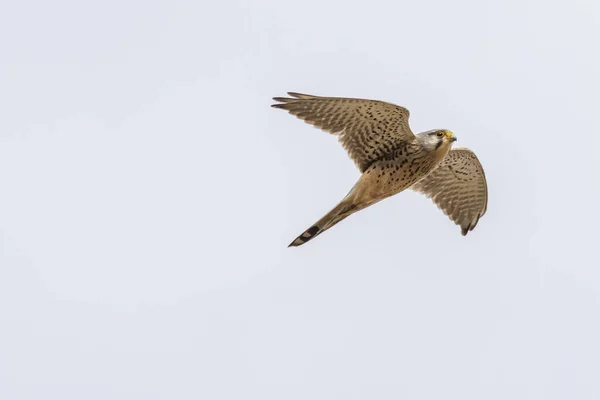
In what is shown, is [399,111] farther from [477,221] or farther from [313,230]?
[477,221]

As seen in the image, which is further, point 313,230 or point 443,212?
point 443,212

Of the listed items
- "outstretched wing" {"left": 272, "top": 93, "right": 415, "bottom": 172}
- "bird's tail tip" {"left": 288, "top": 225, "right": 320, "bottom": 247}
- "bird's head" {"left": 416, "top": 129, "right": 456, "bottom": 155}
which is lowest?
"bird's tail tip" {"left": 288, "top": 225, "right": 320, "bottom": 247}

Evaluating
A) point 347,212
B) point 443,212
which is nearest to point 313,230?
point 347,212

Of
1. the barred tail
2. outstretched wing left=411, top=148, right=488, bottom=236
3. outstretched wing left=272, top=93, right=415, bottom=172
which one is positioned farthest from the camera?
outstretched wing left=411, top=148, right=488, bottom=236

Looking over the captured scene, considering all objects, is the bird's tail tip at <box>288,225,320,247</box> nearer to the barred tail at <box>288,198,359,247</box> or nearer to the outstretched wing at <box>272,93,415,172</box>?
the barred tail at <box>288,198,359,247</box>

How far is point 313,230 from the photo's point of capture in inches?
A: 638

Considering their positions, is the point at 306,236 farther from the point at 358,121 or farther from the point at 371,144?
the point at 358,121

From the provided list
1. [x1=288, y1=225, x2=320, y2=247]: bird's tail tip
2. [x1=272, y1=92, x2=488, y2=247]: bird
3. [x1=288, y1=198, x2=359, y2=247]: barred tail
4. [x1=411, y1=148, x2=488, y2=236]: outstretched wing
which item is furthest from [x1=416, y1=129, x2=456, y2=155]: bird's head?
[x1=288, y1=225, x2=320, y2=247]: bird's tail tip

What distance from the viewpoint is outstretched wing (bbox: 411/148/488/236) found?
17.9 m

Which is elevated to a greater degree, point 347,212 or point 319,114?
point 319,114

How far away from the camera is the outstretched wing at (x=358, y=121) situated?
15.9 meters

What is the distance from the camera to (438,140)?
53.2 feet

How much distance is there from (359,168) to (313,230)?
1.12 metres

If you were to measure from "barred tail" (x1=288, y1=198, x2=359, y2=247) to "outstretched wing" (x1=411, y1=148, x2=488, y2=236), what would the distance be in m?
2.12
